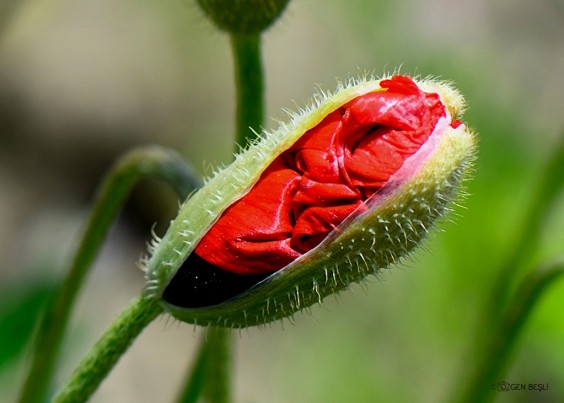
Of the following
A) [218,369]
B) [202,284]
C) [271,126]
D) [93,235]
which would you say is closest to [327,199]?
[202,284]

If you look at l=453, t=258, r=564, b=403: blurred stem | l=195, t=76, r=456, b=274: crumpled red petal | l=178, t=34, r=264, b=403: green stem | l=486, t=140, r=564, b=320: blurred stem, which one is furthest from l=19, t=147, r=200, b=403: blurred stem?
l=486, t=140, r=564, b=320: blurred stem

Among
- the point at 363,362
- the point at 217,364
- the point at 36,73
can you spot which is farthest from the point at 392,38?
the point at 217,364

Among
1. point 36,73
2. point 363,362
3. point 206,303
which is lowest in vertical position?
point 36,73

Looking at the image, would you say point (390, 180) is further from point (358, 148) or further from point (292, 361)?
point (292, 361)

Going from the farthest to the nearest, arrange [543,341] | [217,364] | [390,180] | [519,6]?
1. [519,6]
2. [543,341]
3. [217,364]
4. [390,180]

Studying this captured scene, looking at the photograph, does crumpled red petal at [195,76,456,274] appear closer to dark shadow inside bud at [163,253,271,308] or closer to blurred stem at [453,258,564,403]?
dark shadow inside bud at [163,253,271,308]
